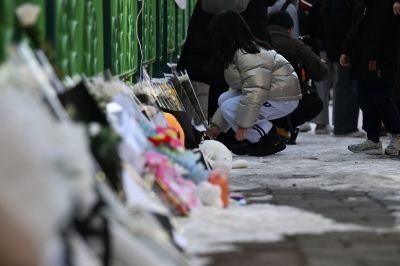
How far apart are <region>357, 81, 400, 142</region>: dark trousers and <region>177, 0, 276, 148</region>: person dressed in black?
3.41 feet

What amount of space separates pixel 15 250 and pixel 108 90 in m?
1.69

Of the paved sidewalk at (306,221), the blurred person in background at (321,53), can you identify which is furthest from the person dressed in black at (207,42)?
the blurred person in background at (321,53)

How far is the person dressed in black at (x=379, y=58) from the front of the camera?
659 centimetres

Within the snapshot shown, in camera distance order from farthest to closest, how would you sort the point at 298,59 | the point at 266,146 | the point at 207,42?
1. the point at 298,59
2. the point at 207,42
3. the point at 266,146

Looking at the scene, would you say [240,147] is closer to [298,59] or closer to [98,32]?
[298,59]

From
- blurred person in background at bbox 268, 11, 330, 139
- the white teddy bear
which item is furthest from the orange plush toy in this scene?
blurred person in background at bbox 268, 11, 330, 139

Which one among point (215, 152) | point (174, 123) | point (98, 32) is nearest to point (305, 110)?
point (215, 152)

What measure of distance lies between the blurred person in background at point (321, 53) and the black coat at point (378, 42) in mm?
2476

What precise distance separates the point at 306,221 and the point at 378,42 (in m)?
3.34

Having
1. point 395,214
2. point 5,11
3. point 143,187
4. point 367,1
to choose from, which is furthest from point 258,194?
point 367,1

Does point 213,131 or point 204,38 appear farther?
point 204,38

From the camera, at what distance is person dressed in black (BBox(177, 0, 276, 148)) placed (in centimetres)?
730

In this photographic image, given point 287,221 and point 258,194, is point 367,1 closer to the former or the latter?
point 258,194

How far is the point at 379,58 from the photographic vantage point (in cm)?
661
